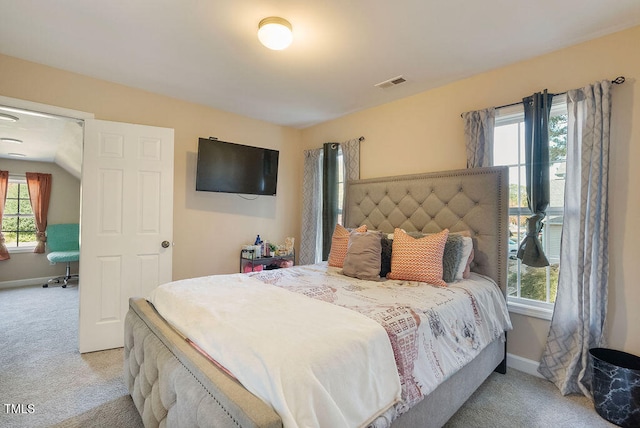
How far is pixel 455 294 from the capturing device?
1935 mm

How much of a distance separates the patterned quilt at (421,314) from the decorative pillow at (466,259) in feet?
0.21

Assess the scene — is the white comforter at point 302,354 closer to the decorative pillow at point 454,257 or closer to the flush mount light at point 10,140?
the decorative pillow at point 454,257

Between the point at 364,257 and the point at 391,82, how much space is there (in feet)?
5.66

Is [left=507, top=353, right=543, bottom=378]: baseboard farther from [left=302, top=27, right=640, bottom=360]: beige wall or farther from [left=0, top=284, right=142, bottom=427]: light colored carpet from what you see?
[left=0, top=284, right=142, bottom=427]: light colored carpet

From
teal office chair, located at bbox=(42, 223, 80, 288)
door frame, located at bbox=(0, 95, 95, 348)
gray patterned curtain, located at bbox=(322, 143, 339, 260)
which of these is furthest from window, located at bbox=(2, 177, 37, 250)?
gray patterned curtain, located at bbox=(322, 143, 339, 260)

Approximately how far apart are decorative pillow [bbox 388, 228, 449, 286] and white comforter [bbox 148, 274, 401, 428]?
3.03 feet

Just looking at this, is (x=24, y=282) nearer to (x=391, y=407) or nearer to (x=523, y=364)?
(x=391, y=407)

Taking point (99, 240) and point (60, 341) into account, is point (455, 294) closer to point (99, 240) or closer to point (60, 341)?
point (99, 240)

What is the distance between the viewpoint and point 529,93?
2420 millimetres

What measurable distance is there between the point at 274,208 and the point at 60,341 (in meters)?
2.69

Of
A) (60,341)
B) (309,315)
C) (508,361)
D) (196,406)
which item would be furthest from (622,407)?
(60,341)

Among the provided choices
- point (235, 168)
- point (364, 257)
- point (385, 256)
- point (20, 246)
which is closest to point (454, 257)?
point (385, 256)

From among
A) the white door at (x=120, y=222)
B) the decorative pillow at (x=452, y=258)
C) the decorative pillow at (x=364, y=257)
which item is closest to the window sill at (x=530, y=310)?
the decorative pillow at (x=452, y=258)

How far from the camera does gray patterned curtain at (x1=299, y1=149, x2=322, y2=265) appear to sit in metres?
4.09
